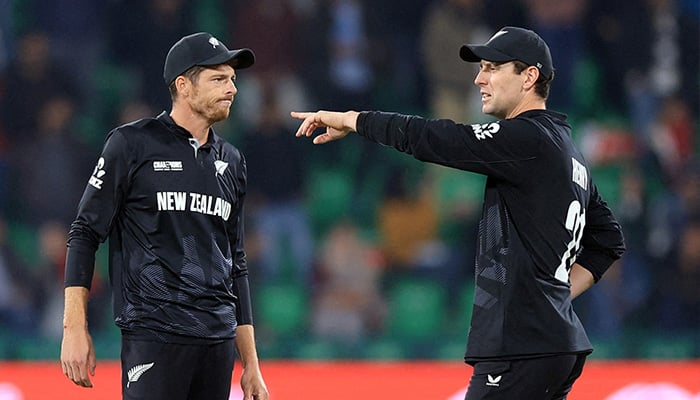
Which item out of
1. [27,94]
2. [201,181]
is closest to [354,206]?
[27,94]

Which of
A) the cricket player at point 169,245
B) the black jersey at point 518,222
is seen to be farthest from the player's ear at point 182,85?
the black jersey at point 518,222

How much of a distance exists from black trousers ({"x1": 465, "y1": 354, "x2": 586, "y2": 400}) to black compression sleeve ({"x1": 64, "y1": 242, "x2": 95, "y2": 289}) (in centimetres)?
134

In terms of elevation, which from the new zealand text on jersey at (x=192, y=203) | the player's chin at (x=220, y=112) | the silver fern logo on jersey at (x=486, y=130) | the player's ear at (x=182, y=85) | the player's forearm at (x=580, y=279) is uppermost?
the player's ear at (x=182, y=85)

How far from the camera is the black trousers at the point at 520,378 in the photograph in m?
3.65

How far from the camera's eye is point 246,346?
431cm

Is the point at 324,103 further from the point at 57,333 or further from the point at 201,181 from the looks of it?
the point at 201,181

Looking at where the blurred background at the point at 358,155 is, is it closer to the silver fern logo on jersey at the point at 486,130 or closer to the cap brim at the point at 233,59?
the cap brim at the point at 233,59

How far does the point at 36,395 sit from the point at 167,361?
199 cm

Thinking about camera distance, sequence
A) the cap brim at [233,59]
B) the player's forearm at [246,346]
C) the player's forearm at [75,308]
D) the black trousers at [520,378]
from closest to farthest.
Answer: the black trousers at [520,378], the player's forearm at [75,308], the cap brim at [233,59], the player's forearm at [246,346]

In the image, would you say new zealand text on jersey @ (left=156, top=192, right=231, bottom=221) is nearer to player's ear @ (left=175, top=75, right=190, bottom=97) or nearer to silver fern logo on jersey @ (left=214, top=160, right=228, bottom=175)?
silver fern logo on jersey @ (left=214, top=160, right=228, bottom=175)

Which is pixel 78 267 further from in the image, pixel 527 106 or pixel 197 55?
pixel 527 106

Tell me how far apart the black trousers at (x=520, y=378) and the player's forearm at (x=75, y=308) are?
4.26 ft

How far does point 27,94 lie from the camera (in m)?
9.69

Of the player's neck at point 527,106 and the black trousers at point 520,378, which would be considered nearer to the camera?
the black trousers at point 520,378
